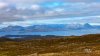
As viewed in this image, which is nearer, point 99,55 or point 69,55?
point 99,55

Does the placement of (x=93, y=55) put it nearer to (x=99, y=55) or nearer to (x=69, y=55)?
(x=99, y=55)

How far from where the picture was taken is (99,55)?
232 feet

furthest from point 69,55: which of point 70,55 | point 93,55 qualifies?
point 93,55

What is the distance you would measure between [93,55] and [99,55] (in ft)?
5.20

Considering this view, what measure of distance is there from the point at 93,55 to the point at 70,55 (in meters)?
8.46

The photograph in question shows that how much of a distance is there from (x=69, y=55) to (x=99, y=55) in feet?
32.0

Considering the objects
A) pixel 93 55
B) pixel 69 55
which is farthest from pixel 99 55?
pixel 69 55

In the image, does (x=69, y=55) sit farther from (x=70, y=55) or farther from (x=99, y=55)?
(x=99, y=55)

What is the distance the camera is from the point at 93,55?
71.3 meters

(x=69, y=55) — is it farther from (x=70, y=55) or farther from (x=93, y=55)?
(x=93, y=55)

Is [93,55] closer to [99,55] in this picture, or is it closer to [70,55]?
[99,55]

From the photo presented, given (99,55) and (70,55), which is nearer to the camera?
(99,55)

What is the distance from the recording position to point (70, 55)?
77.6m
